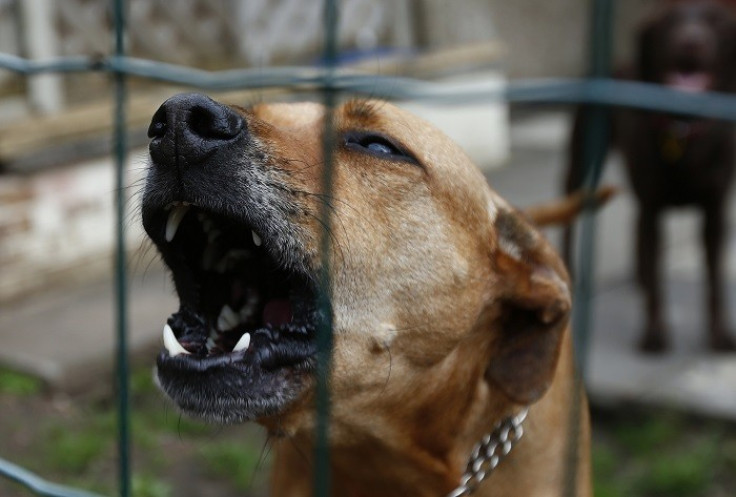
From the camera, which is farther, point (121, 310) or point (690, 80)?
point (690, 80)

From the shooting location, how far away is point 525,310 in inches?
94.4

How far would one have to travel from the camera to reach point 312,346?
78.8 inches

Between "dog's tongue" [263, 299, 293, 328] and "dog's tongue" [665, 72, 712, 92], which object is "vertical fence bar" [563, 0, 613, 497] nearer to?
"dog's tongue" [263, 299, 293, 328]

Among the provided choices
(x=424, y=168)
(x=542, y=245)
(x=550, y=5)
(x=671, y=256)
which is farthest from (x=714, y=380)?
(x=550, y=5)

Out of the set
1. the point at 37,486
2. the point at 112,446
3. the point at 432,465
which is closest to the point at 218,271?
the point at 37,486

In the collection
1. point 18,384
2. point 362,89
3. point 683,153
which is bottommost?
point 18,384

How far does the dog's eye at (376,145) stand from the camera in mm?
2229

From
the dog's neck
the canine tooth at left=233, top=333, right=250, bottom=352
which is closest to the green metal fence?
the canine tooth at left=233, top=333, right=250, bottom=352

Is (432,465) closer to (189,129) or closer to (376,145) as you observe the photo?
(376,145)

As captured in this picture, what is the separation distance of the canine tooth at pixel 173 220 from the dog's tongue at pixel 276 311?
11.5 inches

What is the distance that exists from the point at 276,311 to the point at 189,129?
1.77 feet

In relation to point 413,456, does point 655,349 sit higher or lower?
lower

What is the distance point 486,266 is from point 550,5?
9178 mm

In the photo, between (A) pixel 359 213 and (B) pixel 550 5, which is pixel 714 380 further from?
(B) pixel 550 5
